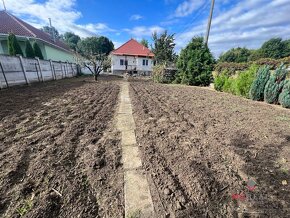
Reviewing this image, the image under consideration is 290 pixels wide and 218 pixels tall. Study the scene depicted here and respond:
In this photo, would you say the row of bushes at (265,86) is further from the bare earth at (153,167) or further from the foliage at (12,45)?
the foliage at (12,45)

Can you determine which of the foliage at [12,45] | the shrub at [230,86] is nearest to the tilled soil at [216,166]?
the shrub at [230,86]

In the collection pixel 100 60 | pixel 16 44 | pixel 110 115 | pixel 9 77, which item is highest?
pixel 16 44

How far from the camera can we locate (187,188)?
171 centimetres

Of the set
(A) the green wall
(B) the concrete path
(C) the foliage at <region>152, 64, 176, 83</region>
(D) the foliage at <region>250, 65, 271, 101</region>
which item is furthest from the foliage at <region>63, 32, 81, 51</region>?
(B) the concrete path

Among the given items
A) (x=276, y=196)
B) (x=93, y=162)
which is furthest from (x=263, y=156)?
(x=93, y=162)

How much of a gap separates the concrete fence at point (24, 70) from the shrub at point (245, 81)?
11674mm

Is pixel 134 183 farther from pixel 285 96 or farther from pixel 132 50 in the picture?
pixel 132 50

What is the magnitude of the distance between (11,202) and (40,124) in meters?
2.21

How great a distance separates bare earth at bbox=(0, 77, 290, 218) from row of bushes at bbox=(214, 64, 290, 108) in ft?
9.98

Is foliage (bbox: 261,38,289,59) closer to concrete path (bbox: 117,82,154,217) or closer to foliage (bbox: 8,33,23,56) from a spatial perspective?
foliage (bbox: 8,33,23,56)

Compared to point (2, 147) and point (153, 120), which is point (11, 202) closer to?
point (2, 147)

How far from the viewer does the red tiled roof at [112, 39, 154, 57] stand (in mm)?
24984

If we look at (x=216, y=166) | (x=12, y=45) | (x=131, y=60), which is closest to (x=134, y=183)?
(x=216, y=166)

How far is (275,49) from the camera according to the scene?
4694 centimetres
